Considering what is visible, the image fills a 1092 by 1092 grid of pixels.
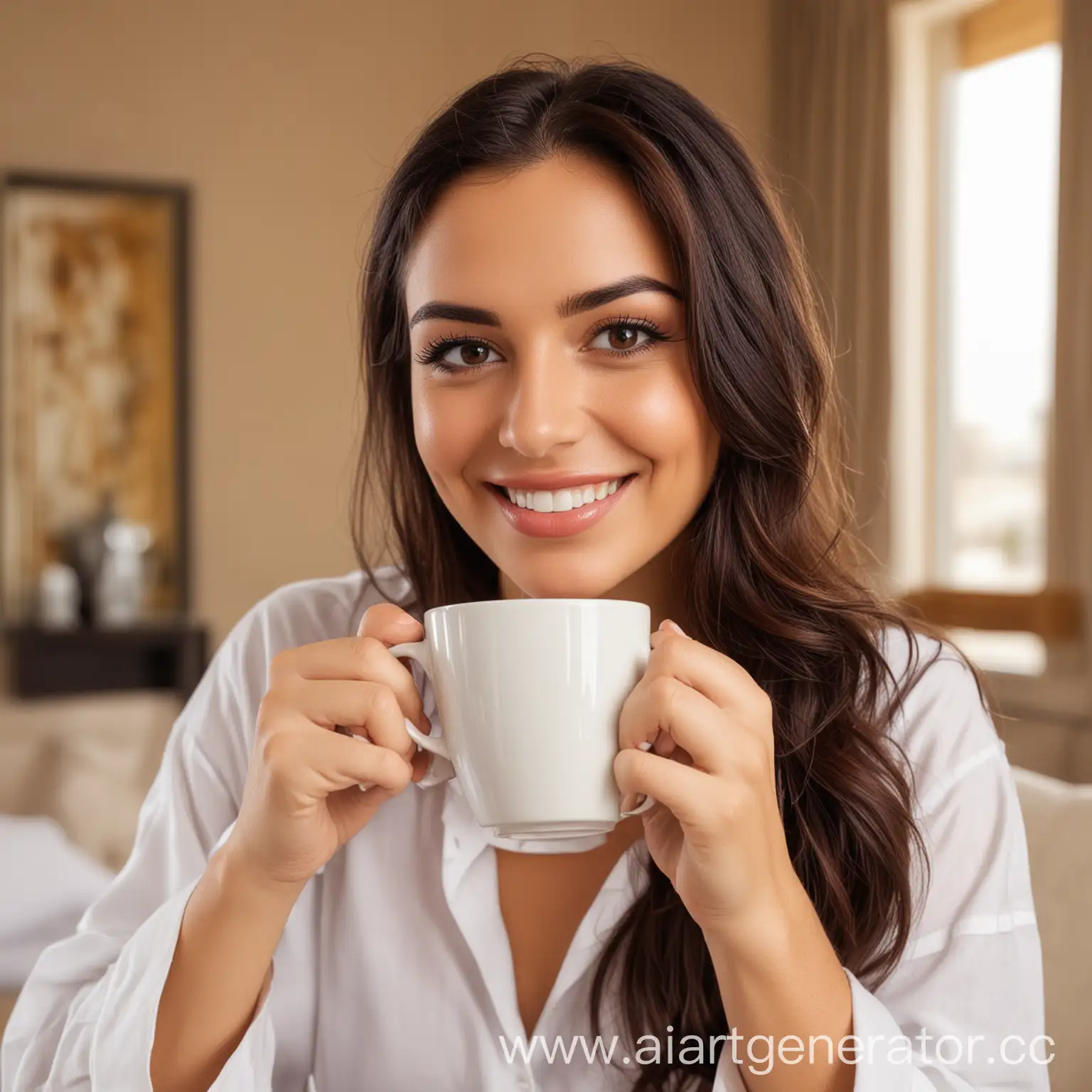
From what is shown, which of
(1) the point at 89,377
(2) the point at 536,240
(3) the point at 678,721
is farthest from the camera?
(1) the point at 89,377

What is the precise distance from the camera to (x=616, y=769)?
29.5 inches

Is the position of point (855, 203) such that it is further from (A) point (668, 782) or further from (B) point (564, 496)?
(A) point (668, 782)

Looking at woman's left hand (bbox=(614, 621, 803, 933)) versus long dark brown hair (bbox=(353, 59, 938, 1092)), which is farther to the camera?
long dark brown hair (bbox=(353, 59, 938, 1092))

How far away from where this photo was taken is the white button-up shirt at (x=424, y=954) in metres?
0.97

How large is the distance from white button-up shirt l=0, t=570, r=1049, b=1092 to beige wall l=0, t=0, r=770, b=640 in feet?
11.4

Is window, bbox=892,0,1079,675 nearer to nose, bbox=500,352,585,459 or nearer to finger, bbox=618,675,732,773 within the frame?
nose, bbox=500,352,585,459

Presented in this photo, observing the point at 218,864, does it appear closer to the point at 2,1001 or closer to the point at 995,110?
the point at 2,1001

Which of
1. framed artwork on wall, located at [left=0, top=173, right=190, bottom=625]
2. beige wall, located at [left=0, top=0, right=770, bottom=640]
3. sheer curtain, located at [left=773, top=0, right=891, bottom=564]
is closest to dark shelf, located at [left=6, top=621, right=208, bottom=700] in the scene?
framed artwork on wall, located at [left=0, top=173, right=190, bottom=625]

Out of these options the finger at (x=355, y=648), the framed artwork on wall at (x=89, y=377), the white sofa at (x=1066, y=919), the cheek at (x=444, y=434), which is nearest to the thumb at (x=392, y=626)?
the finger at (x=355, y=648)

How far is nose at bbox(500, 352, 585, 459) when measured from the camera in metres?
0.96

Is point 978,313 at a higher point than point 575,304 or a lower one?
higher

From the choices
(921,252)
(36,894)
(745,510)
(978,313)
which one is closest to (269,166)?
(921,252)

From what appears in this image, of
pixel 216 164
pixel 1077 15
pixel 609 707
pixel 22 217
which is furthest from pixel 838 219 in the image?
pixel 609 707

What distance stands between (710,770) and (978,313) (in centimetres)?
390
